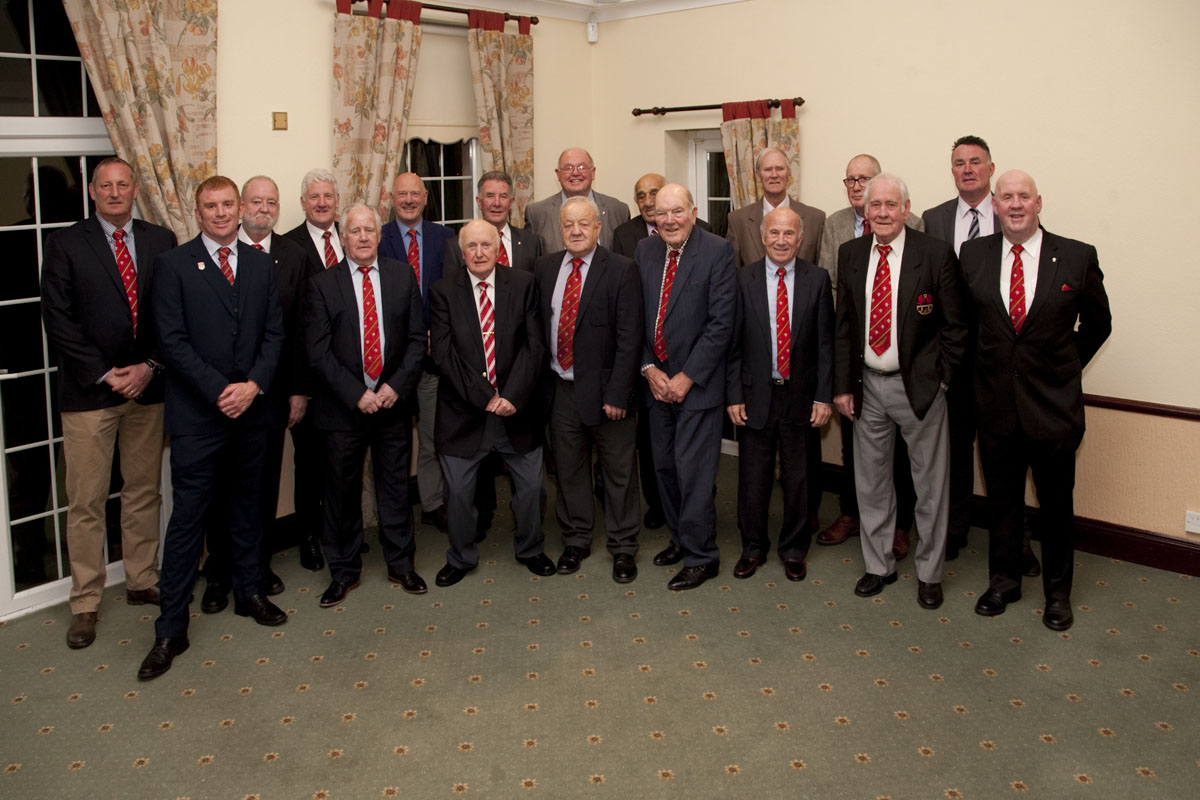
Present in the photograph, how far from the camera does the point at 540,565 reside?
4906mm

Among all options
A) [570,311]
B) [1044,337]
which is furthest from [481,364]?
[1044,337]

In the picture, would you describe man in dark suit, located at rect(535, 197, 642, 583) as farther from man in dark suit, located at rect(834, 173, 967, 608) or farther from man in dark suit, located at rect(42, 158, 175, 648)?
man in dark suit, located at rect(42, 158, 175, 648)

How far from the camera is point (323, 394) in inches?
176

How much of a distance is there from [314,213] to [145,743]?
98.1 inches

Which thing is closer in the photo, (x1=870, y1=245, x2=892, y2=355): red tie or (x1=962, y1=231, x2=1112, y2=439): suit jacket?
(x1=962, y1=231, x2=1112, y2=439): suit jacket

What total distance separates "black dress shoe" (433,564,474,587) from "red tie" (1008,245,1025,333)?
105 inches

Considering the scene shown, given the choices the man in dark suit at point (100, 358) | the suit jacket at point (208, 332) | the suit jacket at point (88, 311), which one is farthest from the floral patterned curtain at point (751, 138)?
the suit jacket at point (88, 311)

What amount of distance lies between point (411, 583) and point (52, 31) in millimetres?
2896

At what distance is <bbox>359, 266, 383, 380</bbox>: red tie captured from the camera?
4.43 metres

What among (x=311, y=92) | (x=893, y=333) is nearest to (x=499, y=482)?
(x=311, y=92)

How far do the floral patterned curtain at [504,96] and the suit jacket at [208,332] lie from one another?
2414mm

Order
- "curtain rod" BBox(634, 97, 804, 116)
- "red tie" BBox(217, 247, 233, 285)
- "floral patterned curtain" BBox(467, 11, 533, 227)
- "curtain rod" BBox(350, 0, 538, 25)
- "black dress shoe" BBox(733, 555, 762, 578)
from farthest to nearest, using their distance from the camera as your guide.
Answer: "floral patterned curtain" BBox(467, 11, 533, 227)
"curtain rod" BBox(634, 97, 804, 116)
"curtain rod" BBox(350, 0, 538, 25)
"black dress shoe" BBox(733, 555, 762, 578)
"red tie" BBox(217, 247, 233, 285)

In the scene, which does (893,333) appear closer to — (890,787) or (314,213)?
(890,787)

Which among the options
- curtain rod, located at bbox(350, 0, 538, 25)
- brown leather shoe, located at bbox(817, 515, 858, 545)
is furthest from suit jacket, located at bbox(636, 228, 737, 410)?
curtain rod, located at bbox(350, 0, 538, 25)
